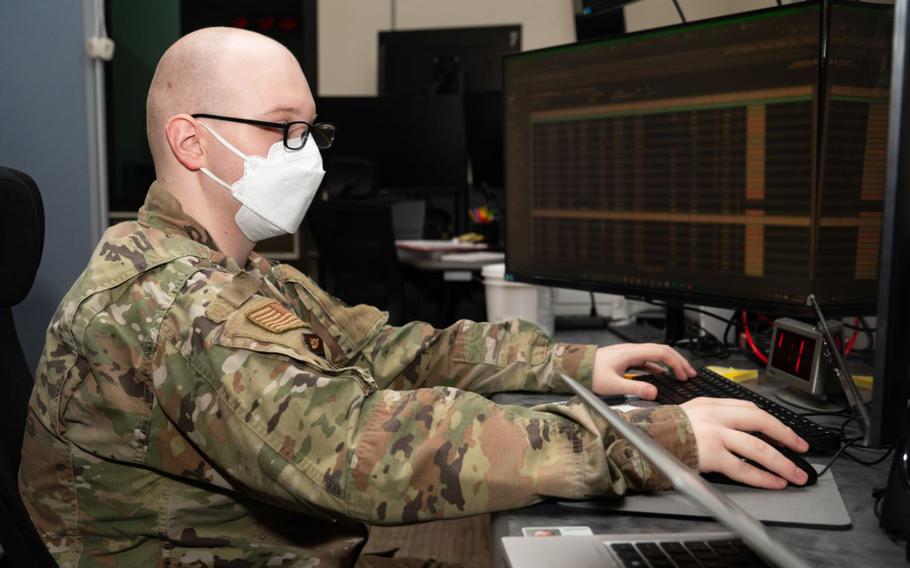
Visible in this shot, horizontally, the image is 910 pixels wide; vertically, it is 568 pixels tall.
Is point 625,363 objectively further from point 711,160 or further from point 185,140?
point 185,140

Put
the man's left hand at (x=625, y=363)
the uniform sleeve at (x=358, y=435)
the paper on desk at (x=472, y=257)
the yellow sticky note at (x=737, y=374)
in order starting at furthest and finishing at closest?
1. the paper on desk at (x=472, y=257)
2. the yellow sticky note at (x=737, y=374)
3. the man's left hand at (x=625, y=363)
4. the uniform sleeve at (x=358, y=435)

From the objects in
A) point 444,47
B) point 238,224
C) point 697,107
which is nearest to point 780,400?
point 697,107

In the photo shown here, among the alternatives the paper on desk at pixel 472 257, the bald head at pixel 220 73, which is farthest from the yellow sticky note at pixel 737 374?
the paper on desk at pixel 472 257

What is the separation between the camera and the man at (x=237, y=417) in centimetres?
70

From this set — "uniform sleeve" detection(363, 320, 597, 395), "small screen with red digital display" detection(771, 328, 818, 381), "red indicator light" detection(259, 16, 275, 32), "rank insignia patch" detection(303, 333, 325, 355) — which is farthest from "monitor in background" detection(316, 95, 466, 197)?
"rank insignia patch" detection(303, 333, 325, 355)

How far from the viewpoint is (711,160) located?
118cm

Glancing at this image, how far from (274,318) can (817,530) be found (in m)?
0.50

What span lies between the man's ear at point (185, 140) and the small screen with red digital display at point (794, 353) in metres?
0.79

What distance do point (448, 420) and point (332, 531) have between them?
0.28 metres

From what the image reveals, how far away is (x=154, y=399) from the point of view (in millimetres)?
781

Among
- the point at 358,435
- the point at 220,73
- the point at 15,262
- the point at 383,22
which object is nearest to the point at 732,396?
the point at 358,435

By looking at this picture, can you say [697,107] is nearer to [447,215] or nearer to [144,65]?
[447,215]

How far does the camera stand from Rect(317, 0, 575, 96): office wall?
441cm

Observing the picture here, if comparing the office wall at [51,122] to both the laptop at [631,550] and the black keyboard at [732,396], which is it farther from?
the laptop at [631,550]
